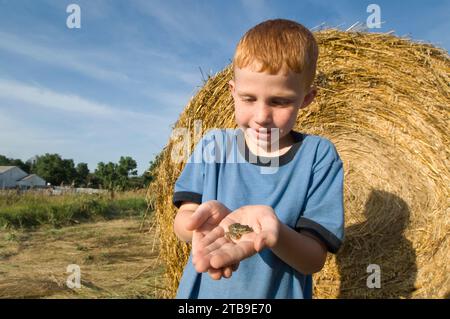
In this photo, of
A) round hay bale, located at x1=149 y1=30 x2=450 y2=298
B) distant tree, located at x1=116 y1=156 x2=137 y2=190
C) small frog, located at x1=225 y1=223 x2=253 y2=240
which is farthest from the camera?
distant tree, located at x1=116 y1=156 x2=137 y2=190

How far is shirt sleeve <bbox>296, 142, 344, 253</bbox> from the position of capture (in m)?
1.46

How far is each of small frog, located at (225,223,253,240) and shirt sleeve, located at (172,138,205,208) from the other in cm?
36

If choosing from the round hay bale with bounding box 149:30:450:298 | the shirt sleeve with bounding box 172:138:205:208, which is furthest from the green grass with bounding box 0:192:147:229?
the shirt sleeve with bounding box 172:138:205:208

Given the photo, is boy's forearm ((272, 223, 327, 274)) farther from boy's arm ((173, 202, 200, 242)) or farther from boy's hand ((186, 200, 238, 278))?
boy's arm ((173, 202, 200, 242))

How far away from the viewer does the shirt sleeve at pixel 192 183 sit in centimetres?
160

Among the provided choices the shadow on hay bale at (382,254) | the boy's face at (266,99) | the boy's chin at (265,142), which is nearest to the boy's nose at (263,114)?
the boy's face at (266,99)

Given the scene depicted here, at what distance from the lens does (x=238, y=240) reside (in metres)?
1.25

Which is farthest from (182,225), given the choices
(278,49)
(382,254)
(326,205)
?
(382,254)

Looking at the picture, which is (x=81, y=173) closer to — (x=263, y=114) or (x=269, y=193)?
(x=269, y=193)

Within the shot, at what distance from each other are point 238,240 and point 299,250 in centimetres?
23

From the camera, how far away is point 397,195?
3.54 meters
